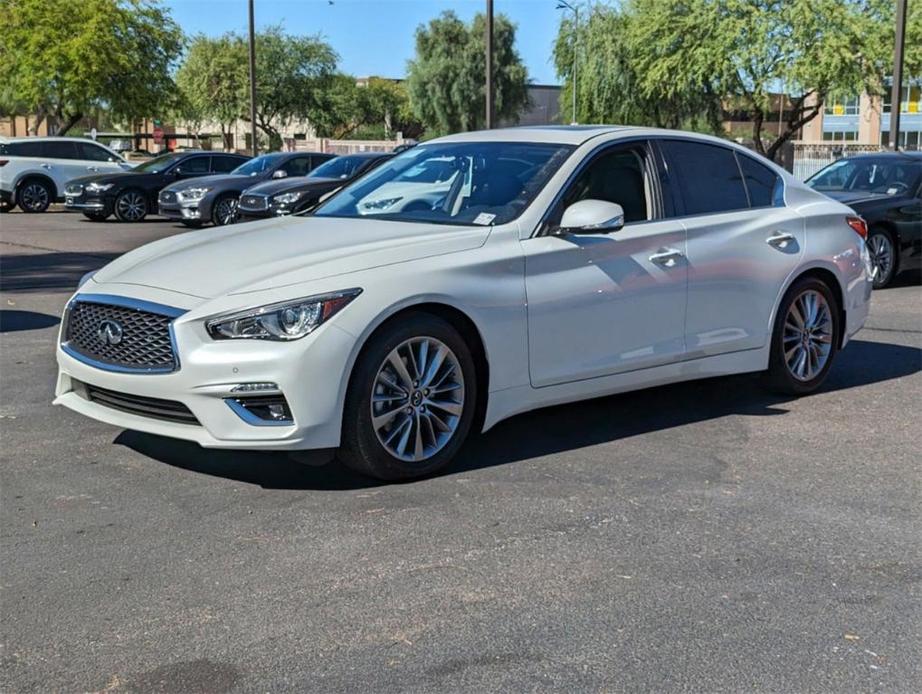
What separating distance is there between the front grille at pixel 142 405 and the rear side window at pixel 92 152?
22912 mm

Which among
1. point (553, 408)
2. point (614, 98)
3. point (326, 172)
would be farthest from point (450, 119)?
point (553, 408)

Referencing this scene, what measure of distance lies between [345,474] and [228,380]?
874 millimetres

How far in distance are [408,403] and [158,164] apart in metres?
21.2

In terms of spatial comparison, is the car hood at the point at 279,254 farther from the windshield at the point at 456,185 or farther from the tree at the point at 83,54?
the tree at the point at 83,54

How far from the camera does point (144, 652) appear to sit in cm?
361

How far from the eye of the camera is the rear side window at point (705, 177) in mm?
6695

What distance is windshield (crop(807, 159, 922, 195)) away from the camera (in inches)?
522

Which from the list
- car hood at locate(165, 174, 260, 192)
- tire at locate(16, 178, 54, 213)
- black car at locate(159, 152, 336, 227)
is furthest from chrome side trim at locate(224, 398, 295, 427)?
tire at locate(16, 178, 54, 213)

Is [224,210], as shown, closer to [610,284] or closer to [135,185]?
[135,185]

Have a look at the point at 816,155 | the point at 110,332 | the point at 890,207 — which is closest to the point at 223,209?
the point at 890,207

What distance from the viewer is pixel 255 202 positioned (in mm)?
18125

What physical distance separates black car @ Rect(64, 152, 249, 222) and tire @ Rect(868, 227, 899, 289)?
15845 mm

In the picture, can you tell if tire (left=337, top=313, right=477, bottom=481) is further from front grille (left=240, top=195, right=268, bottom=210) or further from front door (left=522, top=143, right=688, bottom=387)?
front grille (left=240, top=195, right=268, bottom=210)

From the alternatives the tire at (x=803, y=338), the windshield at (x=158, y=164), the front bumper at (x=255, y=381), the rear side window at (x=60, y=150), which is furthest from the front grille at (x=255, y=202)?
the front bumper at (x=255, y=381)
